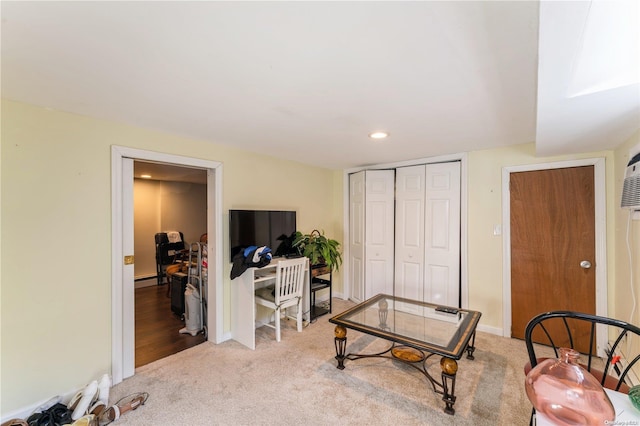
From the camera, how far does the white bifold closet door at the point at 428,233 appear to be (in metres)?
3.36

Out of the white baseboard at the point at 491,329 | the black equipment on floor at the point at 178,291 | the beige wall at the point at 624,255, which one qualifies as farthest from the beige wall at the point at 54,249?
the beige wall at the point at 624,255

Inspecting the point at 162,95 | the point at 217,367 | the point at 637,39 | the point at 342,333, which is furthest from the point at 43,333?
the point at 637,39

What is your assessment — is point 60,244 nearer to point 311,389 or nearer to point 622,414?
point 311,389

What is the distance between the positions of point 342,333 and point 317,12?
2.31 meters

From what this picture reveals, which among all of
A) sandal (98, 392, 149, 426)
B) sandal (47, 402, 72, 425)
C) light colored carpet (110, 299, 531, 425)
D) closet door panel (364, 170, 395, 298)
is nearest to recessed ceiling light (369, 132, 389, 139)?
closet door panel (364, 170, 395, 298)

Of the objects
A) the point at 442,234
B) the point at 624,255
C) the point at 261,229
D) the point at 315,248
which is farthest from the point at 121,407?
the point at 624,255

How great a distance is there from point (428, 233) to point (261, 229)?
2132 millimetres

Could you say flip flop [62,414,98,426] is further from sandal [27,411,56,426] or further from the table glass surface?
the table glass surface

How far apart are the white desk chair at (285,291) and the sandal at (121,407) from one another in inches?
49.8

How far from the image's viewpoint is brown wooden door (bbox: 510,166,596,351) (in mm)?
2619

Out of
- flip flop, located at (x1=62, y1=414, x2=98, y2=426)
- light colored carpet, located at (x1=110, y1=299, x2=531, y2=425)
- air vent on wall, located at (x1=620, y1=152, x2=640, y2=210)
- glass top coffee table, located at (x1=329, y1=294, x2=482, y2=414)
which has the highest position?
air vent on wall, located at (x1=620, y1=152, x2=640, y2=210)

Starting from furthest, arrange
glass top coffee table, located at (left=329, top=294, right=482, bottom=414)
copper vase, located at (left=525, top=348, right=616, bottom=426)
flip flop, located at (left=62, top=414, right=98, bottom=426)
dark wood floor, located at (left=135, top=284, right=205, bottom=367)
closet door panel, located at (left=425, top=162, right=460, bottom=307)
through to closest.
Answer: closet door panel, located at (left=425, top=162, right=460, bottom=307) < dark wood floor, located at (left=135, top=284, right=205, bottom=367) < glass top coffee table, located at (left=329, top=294, right=482, bottom=414) < flip flop, located at (left=62, top=414, right=98, bottom=426) < copper vase, located at (left=525, top=348, right=616, bottom=426)

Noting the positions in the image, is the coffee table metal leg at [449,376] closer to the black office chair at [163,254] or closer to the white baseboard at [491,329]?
the white baseboard at [491,329]

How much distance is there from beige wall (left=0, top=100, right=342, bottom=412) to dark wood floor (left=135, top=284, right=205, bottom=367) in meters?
0.54
